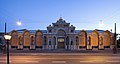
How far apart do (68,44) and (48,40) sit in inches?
206

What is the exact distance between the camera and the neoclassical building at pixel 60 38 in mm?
74438

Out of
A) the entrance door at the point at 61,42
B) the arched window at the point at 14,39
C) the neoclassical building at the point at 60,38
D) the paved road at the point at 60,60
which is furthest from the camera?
the entrance door at the point at 61,42

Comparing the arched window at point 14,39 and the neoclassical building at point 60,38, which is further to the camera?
the arched window at point 14,39

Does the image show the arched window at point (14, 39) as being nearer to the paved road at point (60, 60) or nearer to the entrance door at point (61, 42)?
the entrance door at point (61, 42)

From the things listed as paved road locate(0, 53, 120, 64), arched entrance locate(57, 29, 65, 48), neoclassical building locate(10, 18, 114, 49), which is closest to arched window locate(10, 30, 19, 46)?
neoclassical building locate(10, 18, 114, 49)

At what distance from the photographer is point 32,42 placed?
244ft

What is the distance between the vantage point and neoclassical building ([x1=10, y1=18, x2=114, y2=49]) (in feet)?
244

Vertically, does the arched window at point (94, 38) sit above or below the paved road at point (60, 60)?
above

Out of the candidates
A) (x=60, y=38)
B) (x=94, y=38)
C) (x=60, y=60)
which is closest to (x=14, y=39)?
(x=60, y=38)

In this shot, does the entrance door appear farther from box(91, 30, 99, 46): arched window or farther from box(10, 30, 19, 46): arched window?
box(10, 30, 19, 46): arched window

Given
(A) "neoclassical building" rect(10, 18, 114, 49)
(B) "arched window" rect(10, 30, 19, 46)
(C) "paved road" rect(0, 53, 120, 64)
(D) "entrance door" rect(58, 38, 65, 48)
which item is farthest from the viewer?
(D) "entrance door" rect(58, 38, 65, 48)

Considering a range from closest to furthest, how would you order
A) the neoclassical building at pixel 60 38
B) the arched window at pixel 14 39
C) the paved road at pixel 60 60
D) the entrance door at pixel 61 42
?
1. the paved road at pixel 60 60
2. the neoclassical building at pixel 60 38
3. the arched window at pixel 14 39
4. the entrance door at pixel 61 42

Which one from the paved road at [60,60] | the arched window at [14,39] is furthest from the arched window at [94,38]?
the paved road at [60,60]

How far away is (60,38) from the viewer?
75.4 metres
